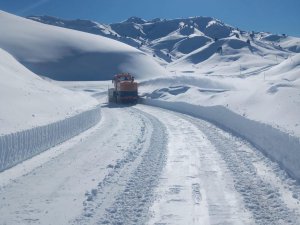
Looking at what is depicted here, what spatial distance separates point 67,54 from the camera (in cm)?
12106

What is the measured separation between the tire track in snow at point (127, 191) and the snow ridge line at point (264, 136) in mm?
3003

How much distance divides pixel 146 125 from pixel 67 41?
110345mm

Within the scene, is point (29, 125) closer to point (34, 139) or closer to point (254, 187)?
point (34, 139)

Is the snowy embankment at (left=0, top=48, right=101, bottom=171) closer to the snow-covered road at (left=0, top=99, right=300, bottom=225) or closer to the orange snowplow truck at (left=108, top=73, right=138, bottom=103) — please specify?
the snow-covered road at (left=0, top=99, right=300, bottom=225)

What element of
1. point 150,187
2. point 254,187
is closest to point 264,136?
point 254,187

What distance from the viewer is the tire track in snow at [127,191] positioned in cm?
791

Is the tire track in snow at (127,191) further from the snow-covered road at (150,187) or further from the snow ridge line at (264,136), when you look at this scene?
the snow ridge line at (264,136)

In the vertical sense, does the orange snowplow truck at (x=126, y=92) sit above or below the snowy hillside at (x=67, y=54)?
below

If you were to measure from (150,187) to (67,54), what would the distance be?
11408 cm

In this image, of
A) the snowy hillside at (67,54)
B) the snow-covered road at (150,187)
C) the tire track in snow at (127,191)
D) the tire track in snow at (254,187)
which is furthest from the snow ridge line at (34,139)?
the snowy hillside at (67,54)

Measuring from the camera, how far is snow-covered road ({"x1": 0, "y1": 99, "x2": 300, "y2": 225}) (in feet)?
26.0

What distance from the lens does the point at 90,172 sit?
11.7m

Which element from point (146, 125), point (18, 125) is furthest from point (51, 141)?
point (146, 125)

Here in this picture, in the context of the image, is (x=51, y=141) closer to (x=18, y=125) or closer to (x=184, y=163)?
(x=18, y=125)
